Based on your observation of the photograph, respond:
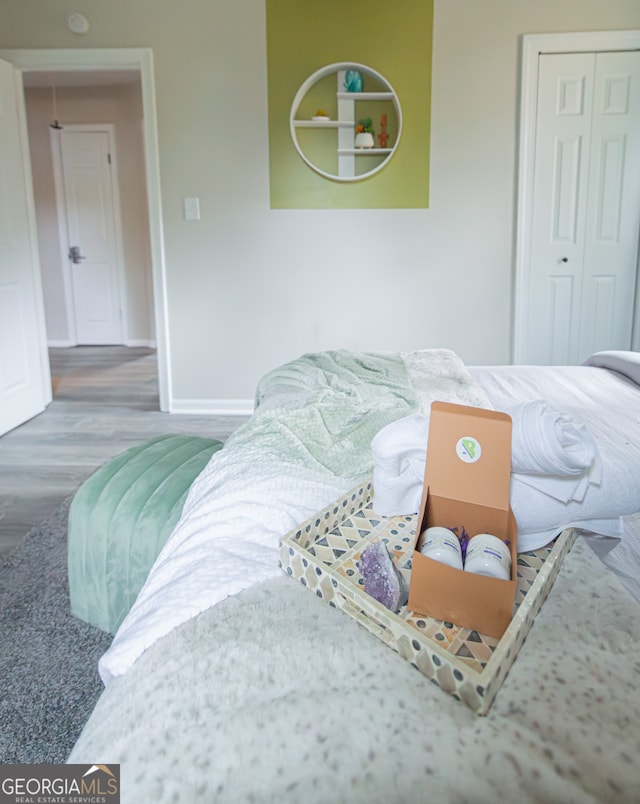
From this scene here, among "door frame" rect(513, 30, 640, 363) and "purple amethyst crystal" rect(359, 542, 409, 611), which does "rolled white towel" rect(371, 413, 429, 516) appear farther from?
"door frame" rect(513, 30, 640, 363)

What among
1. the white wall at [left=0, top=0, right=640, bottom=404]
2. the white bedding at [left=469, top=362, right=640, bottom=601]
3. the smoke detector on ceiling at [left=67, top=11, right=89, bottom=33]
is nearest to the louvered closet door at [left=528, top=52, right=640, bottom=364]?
the white wall at [left=0, top=0, right=640, bottom=404]

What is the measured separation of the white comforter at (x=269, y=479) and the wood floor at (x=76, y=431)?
1.24 m

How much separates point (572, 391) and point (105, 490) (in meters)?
1.47

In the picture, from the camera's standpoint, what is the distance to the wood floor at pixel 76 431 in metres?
2.68

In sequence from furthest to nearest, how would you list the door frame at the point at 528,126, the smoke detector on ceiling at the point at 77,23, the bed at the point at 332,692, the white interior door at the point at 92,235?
the white interior door at the point at 92,235
the smoke detector on ceiling at the point at 77,23
the door frame at the point at 528,126
the bed at the point at 332,692

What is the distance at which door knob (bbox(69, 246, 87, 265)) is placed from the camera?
20.7 ft

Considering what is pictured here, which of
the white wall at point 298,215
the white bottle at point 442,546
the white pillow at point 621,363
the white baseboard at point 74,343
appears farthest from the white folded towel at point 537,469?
the white baseboard at point 74,343

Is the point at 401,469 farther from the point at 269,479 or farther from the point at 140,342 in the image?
the point at 140,342

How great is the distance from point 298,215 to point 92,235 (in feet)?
11.3

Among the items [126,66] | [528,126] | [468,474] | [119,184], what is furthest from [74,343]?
[468,474]

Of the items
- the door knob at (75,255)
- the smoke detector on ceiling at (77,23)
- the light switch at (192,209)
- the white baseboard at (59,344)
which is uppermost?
the smoke detector on ceiling at (77,23)

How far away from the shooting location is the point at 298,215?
3.71m

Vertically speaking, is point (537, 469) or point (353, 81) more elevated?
point (353, 81)

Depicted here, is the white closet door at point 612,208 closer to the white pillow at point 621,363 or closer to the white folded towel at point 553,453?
the white pillow at point 621,363
